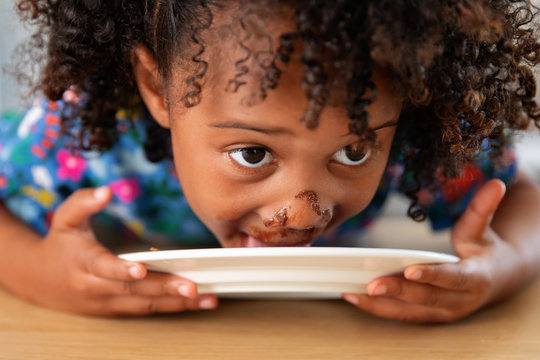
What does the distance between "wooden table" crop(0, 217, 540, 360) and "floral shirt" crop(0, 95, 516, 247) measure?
0.24 m

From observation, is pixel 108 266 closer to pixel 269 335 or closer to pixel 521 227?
pixel 269 335

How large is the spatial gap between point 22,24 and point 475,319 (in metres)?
0.70

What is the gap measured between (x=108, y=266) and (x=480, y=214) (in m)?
0.46

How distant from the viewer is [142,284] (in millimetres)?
717

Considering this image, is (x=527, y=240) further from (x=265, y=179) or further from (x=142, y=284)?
(x=142, y=284)

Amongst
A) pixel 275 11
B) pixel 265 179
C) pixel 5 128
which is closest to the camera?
pixel 275 11

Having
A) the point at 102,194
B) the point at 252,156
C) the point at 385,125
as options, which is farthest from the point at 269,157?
the point at 102,194

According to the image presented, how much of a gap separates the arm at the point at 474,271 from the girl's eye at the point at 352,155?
13cm

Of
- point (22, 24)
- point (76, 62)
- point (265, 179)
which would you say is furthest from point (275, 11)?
point (22, 24)

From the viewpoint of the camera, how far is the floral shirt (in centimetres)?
97

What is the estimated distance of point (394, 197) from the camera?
3.53ft

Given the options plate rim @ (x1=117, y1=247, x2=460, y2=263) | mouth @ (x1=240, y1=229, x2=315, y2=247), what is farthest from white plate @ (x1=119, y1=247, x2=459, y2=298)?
mouth @ (x1=240, y1=229, x2=315, y2=247)

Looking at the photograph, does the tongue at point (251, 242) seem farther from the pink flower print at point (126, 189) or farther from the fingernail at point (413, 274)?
the pink flower print at point (126, 189)

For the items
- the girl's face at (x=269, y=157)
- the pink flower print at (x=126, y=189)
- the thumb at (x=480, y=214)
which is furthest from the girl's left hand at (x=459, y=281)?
the pink flower print at (x=126, y=189)
